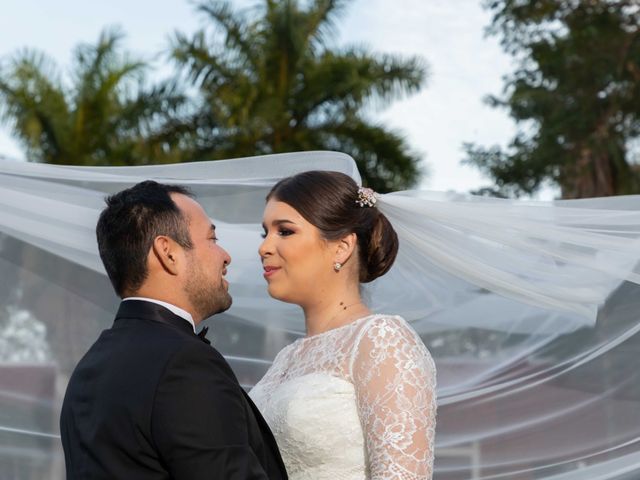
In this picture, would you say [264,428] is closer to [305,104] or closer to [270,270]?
[270,270]

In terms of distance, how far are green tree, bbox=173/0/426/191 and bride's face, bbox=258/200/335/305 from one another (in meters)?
14.3

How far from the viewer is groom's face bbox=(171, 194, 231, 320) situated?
120 inches

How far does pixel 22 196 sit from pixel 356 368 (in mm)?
1629

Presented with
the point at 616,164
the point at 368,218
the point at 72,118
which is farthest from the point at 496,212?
the point at 72,118

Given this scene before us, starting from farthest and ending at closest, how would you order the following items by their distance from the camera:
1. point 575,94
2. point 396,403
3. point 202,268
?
1. point 575,94
2. point 396,403
3. point 202,268

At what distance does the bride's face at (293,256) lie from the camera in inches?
151

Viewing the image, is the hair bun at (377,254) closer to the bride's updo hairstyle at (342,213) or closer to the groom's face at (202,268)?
the bride's updo hairstyle at (342,213)

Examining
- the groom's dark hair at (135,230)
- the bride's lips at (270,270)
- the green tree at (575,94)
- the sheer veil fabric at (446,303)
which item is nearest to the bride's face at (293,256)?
the bride's lips at (270,270)

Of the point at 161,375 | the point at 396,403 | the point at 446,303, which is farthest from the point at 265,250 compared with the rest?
the point at 446,303

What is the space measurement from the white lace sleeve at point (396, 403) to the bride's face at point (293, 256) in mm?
427

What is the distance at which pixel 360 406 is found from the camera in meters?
3.50

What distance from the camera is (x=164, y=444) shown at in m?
2.65

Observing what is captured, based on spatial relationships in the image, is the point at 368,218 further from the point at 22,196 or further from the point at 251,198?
the point at 22,196

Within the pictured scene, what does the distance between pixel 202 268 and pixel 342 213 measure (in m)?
0.96
